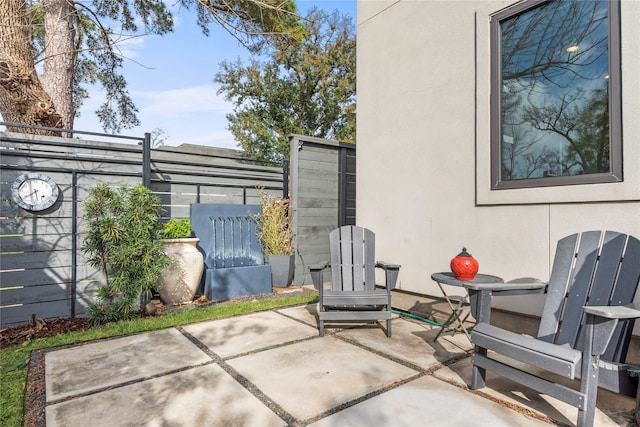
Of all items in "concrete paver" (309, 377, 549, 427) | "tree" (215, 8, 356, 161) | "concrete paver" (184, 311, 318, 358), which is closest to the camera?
"concrete paver" (309, 377, 549, 427)

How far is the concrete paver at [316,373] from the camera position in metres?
1.96

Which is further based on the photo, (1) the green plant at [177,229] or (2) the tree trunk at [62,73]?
(2) the tree trunk at [62,73]

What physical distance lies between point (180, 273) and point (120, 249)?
91 centimetres

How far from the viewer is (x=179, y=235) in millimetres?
4387

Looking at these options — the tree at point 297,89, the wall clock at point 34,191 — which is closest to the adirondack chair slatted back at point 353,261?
the wall clock at point 34,191

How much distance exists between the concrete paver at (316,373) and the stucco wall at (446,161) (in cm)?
131

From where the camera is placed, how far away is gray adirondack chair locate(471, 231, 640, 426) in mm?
1613

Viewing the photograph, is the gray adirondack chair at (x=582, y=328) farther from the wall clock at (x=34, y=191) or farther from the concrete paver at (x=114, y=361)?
the wall clock at (x=34, y=191)

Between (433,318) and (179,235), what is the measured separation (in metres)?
3.15

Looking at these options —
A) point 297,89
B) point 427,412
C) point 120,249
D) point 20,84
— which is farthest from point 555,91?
point 297,89

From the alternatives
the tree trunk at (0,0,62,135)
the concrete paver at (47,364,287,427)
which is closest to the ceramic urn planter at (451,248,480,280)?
the concrete paver at (47,364,287,427)

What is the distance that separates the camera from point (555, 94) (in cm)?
276

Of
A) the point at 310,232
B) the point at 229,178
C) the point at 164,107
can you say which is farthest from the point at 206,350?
the point at 164,107

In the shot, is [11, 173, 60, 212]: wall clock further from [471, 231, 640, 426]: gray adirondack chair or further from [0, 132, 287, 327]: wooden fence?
[471, 231, 640, 426]: gray adirondack chair
